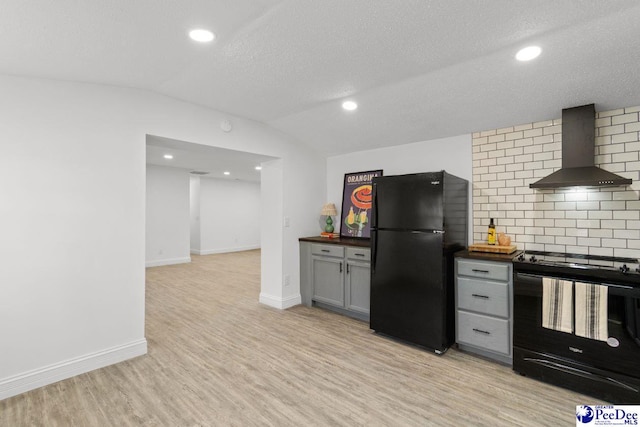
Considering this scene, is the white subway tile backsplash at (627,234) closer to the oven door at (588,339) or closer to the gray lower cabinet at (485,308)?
the oven door at (588,339)

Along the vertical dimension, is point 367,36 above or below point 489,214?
above

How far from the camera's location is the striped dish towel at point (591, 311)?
211 cm

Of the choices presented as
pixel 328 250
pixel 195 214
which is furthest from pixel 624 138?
pixel 195 214

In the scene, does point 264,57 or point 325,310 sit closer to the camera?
point 264,57

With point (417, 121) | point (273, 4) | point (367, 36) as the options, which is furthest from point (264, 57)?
point (417, 121)

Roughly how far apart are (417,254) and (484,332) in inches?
34.4

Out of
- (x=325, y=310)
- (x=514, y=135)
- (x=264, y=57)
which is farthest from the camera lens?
(x=325, y=310)

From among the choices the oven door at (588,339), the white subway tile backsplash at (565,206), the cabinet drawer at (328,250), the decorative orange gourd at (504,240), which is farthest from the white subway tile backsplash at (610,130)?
the cabinet drawer at (328,250)

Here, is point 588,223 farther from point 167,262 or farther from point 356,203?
point 167,262

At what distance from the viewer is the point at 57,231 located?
2.38 meters

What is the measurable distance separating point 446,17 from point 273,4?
972 millimetres

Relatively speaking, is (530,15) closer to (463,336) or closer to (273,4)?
(273,4)

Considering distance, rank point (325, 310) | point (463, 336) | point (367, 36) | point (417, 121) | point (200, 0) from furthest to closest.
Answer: point (325, 310)
point (417, 121)
point (463, 336)
point (367, 36)
point (200, 0)

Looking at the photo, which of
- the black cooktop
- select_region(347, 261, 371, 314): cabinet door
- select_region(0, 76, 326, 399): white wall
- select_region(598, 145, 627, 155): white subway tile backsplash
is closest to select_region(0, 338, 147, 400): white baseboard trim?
select_region(0, 76, 326, 399): white wall
